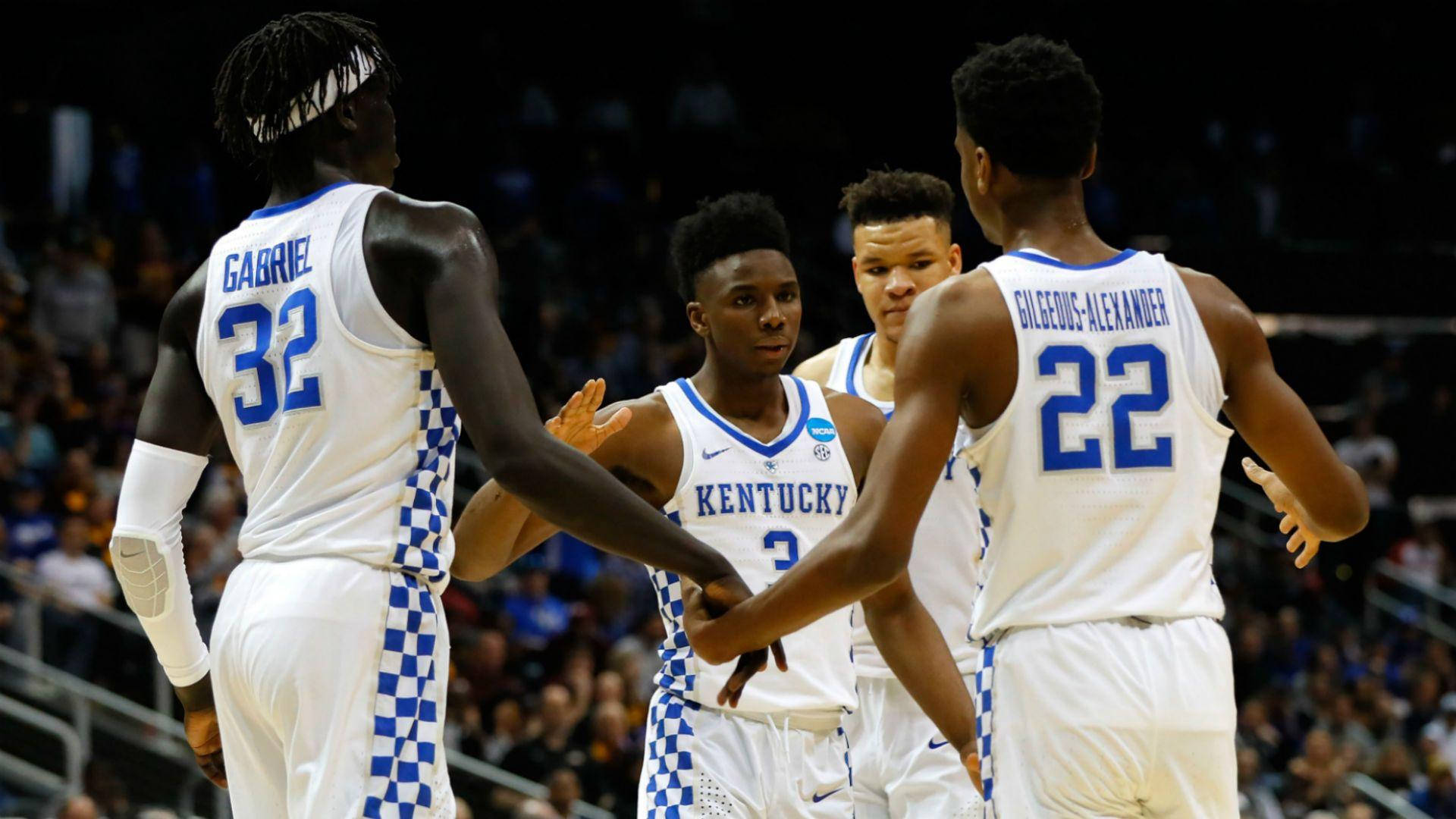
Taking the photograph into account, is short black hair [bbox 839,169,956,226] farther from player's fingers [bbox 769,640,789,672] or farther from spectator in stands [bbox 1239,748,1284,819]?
spectator in stands [bbox 1239,748,1284,819]

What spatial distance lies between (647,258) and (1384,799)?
28.3 feet

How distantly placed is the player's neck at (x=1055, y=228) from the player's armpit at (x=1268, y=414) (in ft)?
0.88

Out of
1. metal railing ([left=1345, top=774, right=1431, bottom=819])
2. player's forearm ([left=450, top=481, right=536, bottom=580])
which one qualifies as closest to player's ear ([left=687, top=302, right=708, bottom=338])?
player's forearm ([left=450, top=481, right=536, bottom=580])

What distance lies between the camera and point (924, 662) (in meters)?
5.34

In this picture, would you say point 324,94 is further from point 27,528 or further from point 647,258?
point 647,258

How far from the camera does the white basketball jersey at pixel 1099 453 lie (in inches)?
157

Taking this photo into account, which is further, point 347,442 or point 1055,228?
point 1055,228

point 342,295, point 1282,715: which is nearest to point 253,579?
point 342,295

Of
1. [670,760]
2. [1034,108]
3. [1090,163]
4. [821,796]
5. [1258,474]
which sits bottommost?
[821,796]

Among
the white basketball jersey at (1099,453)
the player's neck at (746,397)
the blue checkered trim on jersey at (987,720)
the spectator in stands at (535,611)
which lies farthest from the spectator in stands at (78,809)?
the white basketball jersey at (1099,453)

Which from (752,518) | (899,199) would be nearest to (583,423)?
(752,518)

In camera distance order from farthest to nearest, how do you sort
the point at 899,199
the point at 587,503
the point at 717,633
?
the point at 899,199, the point at 717,633, the point at 587,503

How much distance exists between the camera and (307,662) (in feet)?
12.6

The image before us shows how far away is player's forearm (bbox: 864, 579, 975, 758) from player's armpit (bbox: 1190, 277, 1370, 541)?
137 cm
